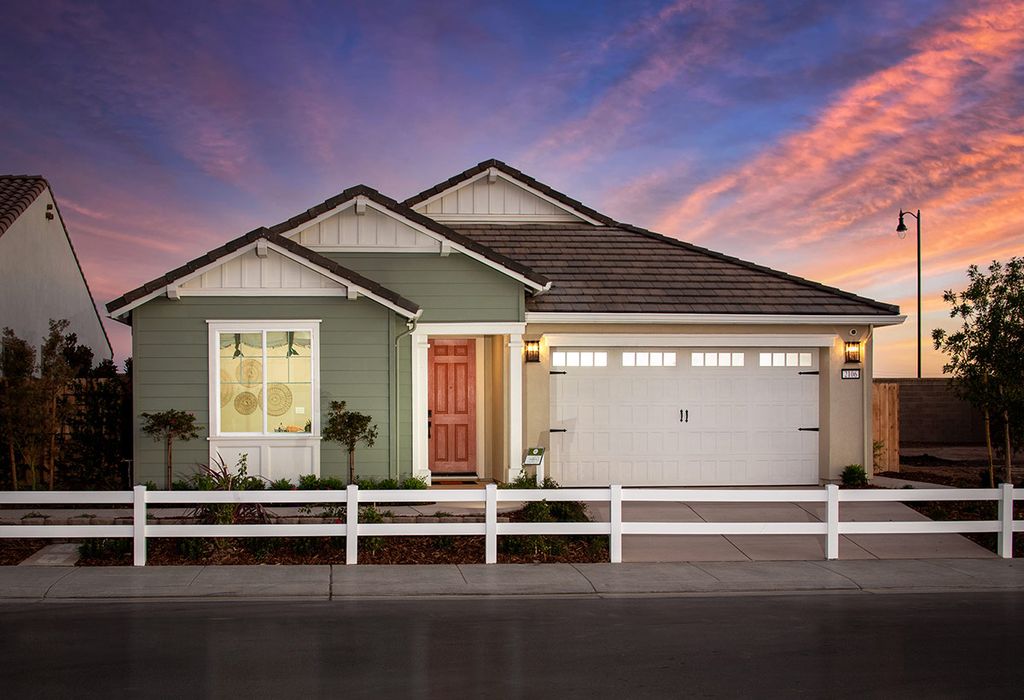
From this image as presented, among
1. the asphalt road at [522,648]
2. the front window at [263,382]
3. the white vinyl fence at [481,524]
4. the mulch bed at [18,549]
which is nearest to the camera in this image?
the asphalt road at [522,648]

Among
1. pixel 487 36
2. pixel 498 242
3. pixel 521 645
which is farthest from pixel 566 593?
pixel 487 36

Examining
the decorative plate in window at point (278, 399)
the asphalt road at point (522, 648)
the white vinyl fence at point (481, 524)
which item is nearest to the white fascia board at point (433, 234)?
the decorative plate in window at point (278, 399)

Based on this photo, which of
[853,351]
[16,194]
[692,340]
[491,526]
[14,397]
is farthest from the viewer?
[16,194]

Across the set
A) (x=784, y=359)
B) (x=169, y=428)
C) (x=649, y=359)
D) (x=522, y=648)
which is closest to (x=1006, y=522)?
(x=784, y=359)

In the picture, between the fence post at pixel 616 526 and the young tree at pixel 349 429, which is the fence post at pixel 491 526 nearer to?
the fence post at pixel 616 526

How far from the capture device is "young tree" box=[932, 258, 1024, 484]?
13.1m

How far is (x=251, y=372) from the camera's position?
13.8m

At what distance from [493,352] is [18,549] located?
786 centimetres

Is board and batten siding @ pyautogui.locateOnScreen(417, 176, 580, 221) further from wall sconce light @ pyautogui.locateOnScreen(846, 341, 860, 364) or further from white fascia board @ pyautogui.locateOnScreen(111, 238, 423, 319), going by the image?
wall sconce light @ pyautogui.locateOnScreen(846, 341, 860, 364)

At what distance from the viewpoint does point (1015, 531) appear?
12086mm

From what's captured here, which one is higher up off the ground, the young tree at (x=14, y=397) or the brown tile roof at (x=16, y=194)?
the brown tile roof at (x=16, y=194)

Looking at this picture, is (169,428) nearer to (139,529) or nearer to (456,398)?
(139,529)

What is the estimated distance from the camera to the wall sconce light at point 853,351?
1609 centimetres

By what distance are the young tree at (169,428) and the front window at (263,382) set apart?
1.48 ft
